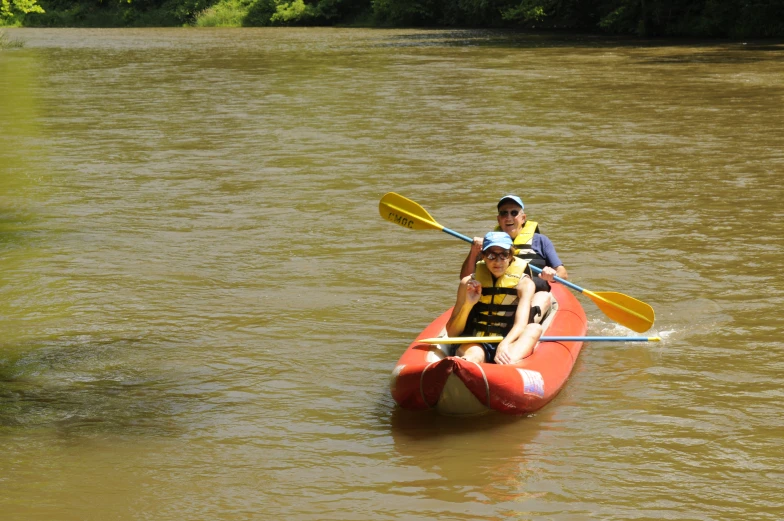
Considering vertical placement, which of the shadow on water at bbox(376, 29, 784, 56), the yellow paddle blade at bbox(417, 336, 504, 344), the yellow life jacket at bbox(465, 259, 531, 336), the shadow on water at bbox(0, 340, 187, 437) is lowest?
the shadow on water at bbox(0, 340, 187, 437)

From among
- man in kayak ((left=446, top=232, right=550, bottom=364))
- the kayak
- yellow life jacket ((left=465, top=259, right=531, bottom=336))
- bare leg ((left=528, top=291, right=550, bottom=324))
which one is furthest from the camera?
bare leg ((left=528, top=291, right=550, bottom=324))

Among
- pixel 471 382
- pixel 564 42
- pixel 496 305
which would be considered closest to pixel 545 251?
pixel 496 305

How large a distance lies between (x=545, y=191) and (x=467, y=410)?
6089mm

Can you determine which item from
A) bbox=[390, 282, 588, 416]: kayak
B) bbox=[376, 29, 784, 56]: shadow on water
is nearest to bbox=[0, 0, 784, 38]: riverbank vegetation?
bbox=[376, 29, 784, 56]: shadow on water

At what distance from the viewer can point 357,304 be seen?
25.2 feet

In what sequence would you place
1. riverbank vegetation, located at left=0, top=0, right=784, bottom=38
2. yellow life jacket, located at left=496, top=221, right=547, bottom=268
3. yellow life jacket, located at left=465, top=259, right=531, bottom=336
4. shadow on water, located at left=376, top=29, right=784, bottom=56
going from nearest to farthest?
Answer: yellow life jacket, located at left=465, top=259, right=531, bottom=336 → yellow life jacket, located at left=496, top=221, right=547, bottom=268 → shadow on water, located at left=376, top=29, right=784, bottom=56 → riverbank vegetation, located at left=0, top=0, right=784, bottom=38

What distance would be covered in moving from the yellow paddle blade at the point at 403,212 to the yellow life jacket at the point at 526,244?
0.98 meters

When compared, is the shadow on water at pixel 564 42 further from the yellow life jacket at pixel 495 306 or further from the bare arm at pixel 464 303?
the bare arm at pixel 464 303

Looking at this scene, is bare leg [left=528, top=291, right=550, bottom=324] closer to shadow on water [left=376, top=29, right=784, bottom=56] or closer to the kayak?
the kayak

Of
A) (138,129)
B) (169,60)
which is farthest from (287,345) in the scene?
(169,60)

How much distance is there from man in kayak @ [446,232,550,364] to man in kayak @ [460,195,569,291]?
0.39m

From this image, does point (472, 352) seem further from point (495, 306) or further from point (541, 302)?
point (541, 302)

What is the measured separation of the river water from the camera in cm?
496

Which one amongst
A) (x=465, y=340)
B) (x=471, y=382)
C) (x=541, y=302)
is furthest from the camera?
(x=541, y=302)
